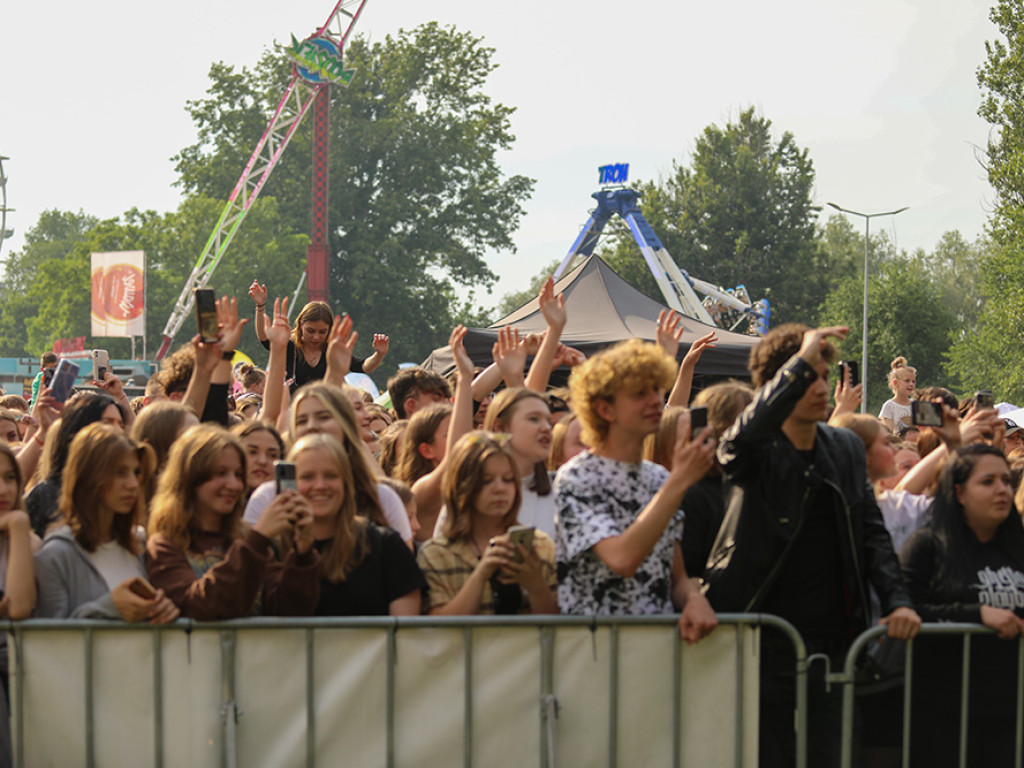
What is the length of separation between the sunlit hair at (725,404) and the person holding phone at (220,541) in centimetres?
160

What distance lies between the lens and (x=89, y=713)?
372 cm

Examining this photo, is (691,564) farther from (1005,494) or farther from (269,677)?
(269,677)

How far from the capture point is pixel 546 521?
4.60 meters

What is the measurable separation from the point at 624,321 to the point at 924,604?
364 inches

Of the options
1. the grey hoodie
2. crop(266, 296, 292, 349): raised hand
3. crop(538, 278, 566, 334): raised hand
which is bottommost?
the grey hoodie

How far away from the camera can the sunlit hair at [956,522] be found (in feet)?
13.9

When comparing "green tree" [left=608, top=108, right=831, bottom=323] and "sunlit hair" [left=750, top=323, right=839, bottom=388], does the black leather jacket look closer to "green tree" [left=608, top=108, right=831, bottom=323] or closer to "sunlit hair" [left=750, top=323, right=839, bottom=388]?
"sunlit hair" [left=750, top=323, right=839, bottom=388]

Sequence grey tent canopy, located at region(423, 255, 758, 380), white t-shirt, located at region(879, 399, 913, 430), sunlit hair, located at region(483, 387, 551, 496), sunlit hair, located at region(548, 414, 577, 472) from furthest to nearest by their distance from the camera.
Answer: grey tent canopy, located at region(423, 255, 758, 380), white t-shirt, located at region(879, 399, 913, 430), sunlit hair, located at region(548, 414, 577, 472), sunlit hair, located at region(483, 387, 551, 496)

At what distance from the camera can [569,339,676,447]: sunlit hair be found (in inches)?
147

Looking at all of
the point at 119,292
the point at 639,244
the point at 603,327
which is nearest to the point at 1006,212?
the point at 639,244

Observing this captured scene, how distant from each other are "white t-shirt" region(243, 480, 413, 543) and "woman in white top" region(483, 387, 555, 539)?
0.48 metres

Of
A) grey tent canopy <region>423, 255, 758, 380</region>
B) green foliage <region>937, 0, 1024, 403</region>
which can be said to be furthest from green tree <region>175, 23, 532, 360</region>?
grey tent canopy <region>423, 255, 758, 380</region>

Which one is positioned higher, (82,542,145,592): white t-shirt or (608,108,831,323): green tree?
(608,108,831,323): green tree

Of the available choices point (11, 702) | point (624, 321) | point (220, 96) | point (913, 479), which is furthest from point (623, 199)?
point (220, 96)
